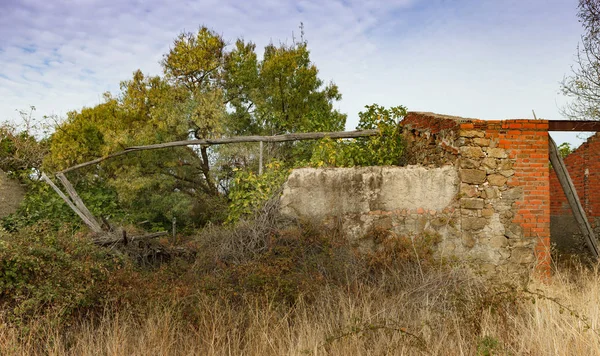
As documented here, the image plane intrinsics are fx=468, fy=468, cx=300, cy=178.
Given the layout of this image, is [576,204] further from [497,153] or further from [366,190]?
[366,190]

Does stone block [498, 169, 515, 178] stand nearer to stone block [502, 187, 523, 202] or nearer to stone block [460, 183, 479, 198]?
stone block [502, 187, 523, 202]

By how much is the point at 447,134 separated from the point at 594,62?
4085mm

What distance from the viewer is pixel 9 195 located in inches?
561

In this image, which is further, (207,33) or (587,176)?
(207,33)

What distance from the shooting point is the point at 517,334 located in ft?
15.0

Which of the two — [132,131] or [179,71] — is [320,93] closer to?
[179,71]

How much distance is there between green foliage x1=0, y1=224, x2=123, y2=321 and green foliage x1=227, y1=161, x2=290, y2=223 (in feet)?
10.00

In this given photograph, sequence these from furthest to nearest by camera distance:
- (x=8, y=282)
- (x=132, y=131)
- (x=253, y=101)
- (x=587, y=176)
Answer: (x=253, y=101) → (x=132, y=131) → (x=587, y=176) → (x=8, y=282)

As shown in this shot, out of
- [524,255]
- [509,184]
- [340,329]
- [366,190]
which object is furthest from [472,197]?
[340,329]

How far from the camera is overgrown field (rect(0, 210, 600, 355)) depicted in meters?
4.16

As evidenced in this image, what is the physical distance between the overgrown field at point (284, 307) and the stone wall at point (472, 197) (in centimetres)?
53

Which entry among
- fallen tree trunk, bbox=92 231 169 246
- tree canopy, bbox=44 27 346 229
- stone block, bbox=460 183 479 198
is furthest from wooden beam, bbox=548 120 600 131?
fallen tree trunk, bbox=92 231 169 246

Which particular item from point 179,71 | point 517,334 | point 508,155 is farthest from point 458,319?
point 179,71

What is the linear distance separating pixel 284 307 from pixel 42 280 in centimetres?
268
